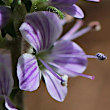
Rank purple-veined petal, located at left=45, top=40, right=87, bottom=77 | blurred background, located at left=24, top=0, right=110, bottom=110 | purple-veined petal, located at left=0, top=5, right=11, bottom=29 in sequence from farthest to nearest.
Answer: blurred background, located at left=24, top=0, right=110, bottom=110, purple-veined petal, located at left=45, top=40, right=87, bottom=77, purple-veined petal, located at left=0, top=5, right=11, bottom=29

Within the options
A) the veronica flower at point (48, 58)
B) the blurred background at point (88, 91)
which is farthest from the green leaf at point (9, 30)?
the blurred background at point (88, 91)

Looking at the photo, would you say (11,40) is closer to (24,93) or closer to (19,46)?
(19,46)

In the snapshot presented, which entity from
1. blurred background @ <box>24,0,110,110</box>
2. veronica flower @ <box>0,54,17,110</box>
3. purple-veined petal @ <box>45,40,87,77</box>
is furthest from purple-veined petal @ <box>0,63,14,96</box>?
blurred background @ <box>24,0,110,110</box>

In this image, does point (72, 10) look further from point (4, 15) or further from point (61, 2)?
point (4, 15)

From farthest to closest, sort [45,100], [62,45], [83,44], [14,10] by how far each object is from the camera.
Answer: [83,44]
[45,100]
[62,45]
[14,10]

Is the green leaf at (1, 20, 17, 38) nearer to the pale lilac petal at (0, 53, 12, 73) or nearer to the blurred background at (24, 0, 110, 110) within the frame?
A: the pale lilac petal at (0, 53, 12, 73)

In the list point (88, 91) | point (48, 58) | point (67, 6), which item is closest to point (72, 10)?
point (67, 6)

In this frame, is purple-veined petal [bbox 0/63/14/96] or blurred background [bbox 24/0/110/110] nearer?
purple-veined petal [bbox 0/63/14/96]

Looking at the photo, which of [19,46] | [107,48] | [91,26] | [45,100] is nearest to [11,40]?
[19,46]
